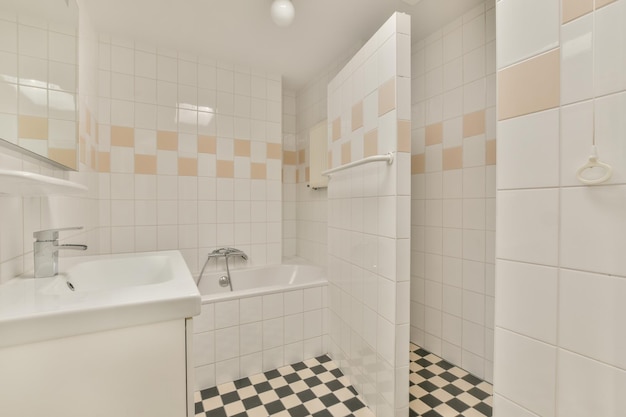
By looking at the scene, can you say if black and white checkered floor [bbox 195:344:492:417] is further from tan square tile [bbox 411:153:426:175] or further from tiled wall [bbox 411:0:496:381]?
tan square tile [bbox 411:153:426:175]

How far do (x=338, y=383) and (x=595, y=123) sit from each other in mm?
1702

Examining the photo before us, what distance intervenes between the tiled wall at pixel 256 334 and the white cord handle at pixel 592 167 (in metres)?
1.63

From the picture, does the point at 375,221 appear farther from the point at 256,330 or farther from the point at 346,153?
the point at 256,330

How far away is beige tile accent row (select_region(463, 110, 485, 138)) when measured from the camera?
64.6 inches

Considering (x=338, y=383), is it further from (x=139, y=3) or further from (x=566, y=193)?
(x=139, y=3)

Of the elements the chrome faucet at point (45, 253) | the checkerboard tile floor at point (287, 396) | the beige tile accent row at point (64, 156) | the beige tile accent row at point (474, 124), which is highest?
the beige tile accent row at point (474, 124)

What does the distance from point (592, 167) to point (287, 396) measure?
1.66 meters

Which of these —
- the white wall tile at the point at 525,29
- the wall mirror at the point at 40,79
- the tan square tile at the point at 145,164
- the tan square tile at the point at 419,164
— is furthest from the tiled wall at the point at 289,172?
the white wall tile at the point at 525,29

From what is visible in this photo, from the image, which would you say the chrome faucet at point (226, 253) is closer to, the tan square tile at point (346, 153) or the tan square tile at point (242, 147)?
the tan square tile at point (242, 147)

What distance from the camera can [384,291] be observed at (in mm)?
1324

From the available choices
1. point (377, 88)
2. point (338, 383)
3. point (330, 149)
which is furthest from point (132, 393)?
point (330, 149)

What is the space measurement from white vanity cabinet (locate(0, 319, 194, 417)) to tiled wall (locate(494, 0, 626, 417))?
2.71 feet

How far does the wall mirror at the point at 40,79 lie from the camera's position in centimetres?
82

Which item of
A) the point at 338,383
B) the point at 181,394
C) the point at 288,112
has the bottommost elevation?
the point at 338,383
